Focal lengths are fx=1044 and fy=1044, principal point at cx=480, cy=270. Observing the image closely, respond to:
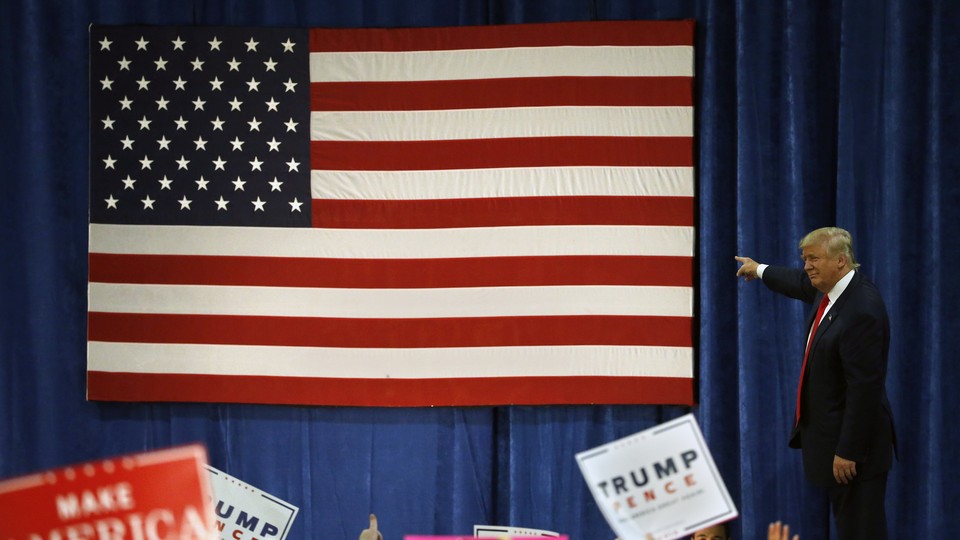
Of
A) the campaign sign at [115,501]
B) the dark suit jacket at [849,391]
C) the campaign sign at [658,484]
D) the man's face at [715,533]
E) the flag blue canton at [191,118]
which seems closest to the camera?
the campaign sign at [115,501]

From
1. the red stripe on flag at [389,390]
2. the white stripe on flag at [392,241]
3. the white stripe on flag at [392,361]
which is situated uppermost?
the white stripe on flag at [392,241]

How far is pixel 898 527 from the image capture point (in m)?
4.54

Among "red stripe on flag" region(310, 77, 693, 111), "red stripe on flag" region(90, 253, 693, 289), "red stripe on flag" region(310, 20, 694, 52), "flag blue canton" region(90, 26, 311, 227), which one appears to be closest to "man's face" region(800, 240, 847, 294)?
"red stripe on flag" region(90, 253, 693, 289)

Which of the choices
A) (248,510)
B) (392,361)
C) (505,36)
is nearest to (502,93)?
(505,36)

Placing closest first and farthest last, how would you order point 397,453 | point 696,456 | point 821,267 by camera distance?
point 696,456, point 821,267, point 397,453

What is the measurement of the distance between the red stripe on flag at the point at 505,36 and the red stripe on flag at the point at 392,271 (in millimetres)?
971

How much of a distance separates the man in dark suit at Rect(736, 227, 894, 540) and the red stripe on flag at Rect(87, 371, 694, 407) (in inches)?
31.5

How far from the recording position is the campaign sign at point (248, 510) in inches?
188

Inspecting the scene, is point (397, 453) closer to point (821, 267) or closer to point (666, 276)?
point (666, 276)

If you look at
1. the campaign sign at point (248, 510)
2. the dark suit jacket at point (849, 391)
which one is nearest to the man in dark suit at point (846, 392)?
the dark suit jacket at point (849, 391)

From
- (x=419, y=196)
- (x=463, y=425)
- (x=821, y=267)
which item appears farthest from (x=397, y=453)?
(x=821, y=267)

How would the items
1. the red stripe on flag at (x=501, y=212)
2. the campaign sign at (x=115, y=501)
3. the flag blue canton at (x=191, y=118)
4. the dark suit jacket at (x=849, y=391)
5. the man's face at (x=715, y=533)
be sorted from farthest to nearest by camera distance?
the flag blue canton at (x=191, y=118)
the red stripe on flag at (x=501, y=212)
the man's face at (x=715, y=533)
the dark suit jacket at (x=849, y=391)
the campaign sign at (x=115, y=501)

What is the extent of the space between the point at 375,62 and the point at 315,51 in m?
0.29

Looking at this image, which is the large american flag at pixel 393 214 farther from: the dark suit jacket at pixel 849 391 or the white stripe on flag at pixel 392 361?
the dark suit jacket at pixel 849 391
